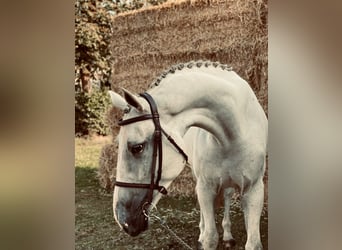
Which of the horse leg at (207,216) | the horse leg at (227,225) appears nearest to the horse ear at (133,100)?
the horse leg at (207,216)

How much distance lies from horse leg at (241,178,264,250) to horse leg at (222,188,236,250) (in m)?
0.08

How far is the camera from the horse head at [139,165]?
258 cm

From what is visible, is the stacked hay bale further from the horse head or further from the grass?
the grass

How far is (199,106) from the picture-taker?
262 centimetres

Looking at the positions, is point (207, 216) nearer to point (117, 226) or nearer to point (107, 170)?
point (117, 226)

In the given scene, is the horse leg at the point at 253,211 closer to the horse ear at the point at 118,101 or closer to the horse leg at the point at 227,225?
the horse leg at the point at 227,225

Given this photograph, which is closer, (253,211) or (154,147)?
(154,147)

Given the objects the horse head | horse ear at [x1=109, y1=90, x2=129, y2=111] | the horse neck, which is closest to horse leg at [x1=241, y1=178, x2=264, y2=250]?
the horse neck

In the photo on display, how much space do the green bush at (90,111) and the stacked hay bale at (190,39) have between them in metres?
0.10

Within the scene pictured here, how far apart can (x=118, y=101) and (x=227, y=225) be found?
0.91m

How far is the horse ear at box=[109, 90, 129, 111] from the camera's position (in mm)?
2615

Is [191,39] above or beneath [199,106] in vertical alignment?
above

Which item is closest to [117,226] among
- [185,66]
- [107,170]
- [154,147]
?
[107,170]
